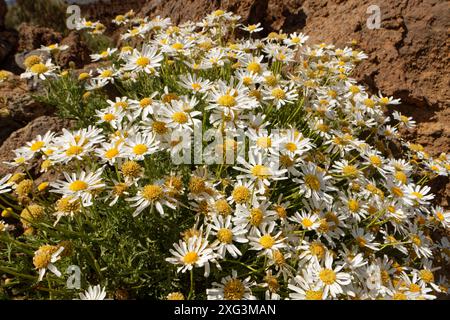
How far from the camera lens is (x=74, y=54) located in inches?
211

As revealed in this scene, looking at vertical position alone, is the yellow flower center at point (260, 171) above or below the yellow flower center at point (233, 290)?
above

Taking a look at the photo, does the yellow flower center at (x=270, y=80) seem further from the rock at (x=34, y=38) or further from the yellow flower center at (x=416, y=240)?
the rock at (x=34, y=38)

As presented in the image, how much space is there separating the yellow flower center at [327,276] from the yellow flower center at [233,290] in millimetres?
520

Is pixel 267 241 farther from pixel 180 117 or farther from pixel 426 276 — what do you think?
pixel 426 276

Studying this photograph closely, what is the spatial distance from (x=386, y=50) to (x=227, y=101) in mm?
3177

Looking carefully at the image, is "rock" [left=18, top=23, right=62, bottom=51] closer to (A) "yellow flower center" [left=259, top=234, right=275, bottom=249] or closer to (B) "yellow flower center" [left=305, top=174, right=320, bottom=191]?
(B) "yellow flower center" [left=305, top=174, right=320, bottom=191]

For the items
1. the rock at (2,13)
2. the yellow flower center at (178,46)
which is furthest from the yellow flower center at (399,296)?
the rock at (2,13)

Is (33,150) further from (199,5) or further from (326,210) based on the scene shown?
(199,5)

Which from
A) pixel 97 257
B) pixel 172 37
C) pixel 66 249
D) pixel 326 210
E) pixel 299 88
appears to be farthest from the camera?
pixel 172 37

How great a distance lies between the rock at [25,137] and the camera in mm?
3551
